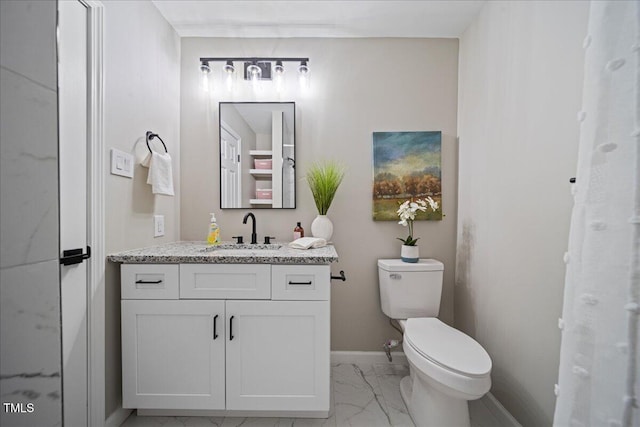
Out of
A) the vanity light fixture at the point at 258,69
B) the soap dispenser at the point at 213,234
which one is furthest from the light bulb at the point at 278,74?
the soap dispenser at the point at 213,234

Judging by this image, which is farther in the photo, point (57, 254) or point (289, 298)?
point (289, 298)

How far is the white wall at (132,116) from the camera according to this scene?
4.22 feet

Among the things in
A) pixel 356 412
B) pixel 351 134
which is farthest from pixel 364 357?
pixel 351 134

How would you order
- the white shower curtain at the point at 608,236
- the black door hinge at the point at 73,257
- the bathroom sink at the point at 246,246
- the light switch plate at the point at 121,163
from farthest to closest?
the bathroom sink at the point at 246,246 → the light switch plate at the point at 121,163 → the black door hinge at the point at 73,257 → the white shower curtain at the point at 608,236

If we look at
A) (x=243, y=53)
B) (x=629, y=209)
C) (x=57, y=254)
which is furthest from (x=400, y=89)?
(x=57, y=254)

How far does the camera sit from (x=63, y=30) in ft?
3.45

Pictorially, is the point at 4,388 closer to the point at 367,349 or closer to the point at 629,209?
the point at 629,209

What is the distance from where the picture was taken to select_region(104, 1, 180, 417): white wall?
1.29 meters

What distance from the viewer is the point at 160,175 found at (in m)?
1.51

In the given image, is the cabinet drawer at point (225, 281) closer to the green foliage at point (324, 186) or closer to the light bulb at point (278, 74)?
the green foliage at point (324, 186)

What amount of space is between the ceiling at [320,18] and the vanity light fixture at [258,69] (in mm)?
196

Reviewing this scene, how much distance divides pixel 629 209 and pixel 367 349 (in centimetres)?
170

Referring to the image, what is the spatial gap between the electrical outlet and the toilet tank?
148 centimetres

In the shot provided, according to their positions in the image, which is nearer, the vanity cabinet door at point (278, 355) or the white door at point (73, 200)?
the white door at point (73, 200)
